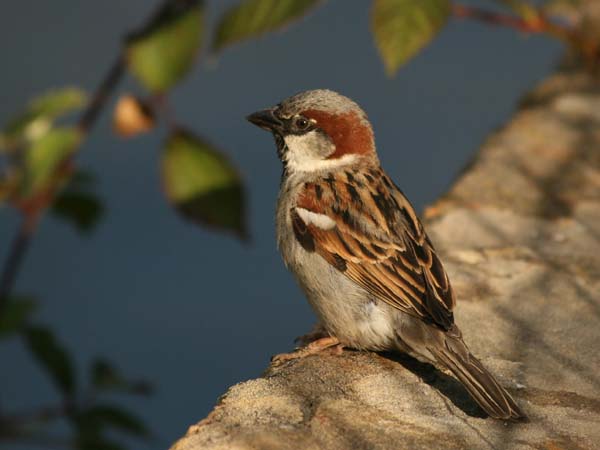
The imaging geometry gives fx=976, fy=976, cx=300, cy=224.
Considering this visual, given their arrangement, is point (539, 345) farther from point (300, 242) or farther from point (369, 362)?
point (300, 242)

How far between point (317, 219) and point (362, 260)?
19 cm

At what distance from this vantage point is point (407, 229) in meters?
2.48

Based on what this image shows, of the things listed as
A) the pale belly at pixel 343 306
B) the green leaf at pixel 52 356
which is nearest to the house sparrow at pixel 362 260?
the pale belly at pixel 343 306

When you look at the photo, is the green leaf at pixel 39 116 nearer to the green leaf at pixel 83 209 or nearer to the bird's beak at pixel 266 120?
the green leaf at pixel 83 209

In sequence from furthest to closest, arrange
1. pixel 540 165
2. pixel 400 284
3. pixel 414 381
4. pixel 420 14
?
pixel 540 165, pixel 400 284, pixel 414 381, pixel 420 14

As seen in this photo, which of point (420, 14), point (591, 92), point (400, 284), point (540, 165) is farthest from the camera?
point (591, 92)

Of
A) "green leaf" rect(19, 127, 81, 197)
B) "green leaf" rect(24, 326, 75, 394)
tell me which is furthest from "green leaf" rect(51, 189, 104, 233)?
"green leaf" rect(19, 127, 81, 197)

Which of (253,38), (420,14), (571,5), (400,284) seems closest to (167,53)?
(253,38)

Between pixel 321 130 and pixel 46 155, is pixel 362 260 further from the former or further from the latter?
pixel 46 155

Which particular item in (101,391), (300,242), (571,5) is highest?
(571,5)

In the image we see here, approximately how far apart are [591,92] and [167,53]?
3051mm

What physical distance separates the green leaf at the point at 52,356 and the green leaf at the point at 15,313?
0.36ft

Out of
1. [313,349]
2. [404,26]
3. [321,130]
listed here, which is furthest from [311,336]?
[404,26]

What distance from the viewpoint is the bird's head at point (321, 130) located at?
2828 mm
